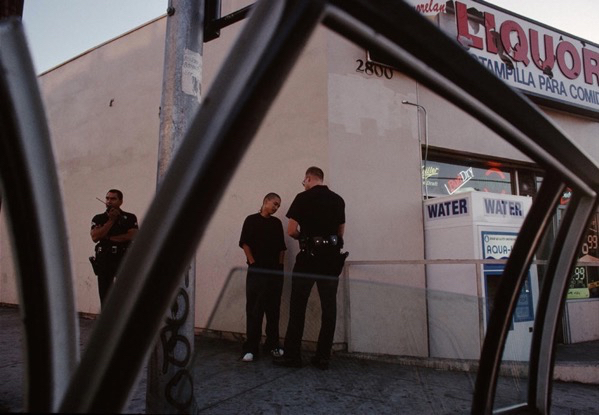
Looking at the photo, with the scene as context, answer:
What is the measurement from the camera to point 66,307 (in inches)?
31.8

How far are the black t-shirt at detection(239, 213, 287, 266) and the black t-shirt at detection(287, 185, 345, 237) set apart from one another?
45cm

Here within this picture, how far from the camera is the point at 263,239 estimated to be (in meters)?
4.83

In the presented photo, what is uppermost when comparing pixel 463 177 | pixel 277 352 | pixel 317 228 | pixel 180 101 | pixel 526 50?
pixel 526 50

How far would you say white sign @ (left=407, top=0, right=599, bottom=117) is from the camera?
Answer: 6090 mm

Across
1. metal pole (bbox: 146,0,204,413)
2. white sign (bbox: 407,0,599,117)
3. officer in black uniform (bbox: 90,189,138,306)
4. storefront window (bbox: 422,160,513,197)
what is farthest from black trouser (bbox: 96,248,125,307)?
white sign (bbox: 407,0,599,117)

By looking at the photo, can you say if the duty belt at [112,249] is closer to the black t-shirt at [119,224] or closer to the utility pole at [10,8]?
the black t-shirt at [119,224]

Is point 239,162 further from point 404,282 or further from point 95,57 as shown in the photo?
A: point 95,57

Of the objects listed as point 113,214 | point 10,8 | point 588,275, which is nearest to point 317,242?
point 113,214

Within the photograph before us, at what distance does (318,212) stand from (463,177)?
113 inches

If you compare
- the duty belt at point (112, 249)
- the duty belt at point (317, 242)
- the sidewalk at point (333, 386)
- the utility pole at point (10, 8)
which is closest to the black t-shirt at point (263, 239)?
the duty belt at point (317, 242)

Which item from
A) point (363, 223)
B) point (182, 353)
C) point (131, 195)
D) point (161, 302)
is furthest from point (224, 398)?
point (131, 195)

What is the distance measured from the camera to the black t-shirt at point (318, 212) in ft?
14.5

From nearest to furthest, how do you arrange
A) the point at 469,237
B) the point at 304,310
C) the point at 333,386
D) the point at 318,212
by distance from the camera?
the point at 304,310 → the point at 333,386 → the point at 318,212 → the point at 469,237

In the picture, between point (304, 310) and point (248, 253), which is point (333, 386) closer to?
point (304, 310)
